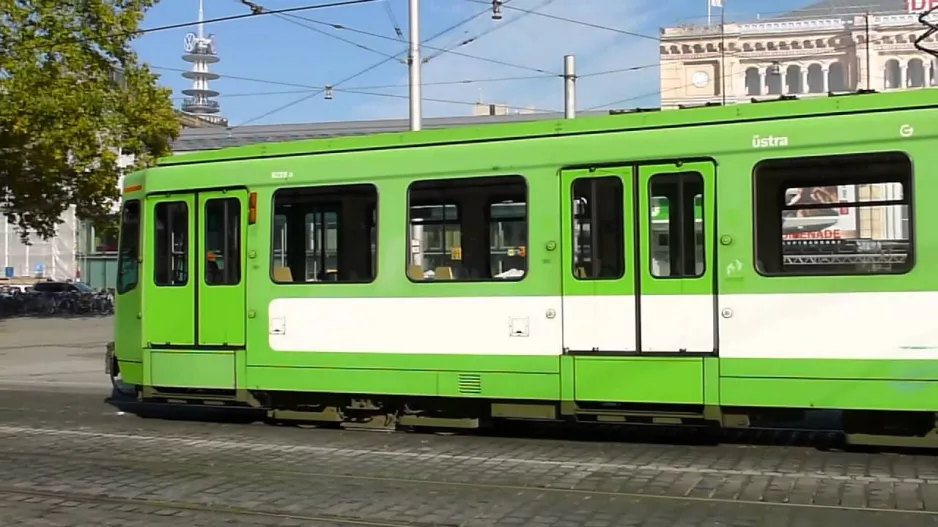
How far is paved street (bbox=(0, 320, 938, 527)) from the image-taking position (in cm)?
698

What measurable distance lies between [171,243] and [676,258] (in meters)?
5.67

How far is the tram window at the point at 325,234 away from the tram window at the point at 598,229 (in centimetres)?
213

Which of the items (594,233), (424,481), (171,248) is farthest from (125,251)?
(594,233)

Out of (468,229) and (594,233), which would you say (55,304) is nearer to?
(468,229)

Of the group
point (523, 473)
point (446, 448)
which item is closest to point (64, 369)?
point (446, 448)

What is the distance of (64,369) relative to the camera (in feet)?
63.2

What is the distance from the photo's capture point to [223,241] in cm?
1123

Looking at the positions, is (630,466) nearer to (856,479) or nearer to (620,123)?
(856,479)

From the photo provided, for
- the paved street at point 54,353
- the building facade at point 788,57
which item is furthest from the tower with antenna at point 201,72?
the paved street at point 54,353

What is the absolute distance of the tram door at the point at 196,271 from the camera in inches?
438

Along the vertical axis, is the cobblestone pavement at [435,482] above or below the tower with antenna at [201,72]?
below

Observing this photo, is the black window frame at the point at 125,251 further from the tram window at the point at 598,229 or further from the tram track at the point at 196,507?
the tram window at the point at 598,229

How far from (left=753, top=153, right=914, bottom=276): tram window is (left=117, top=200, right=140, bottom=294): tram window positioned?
696cm

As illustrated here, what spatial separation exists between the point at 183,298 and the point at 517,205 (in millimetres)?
4010
